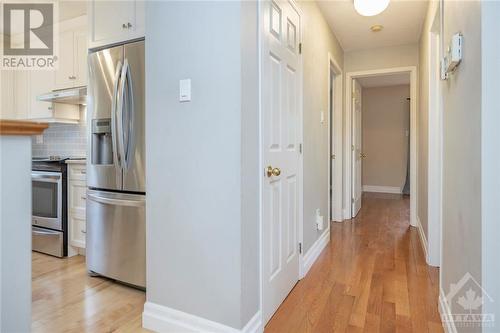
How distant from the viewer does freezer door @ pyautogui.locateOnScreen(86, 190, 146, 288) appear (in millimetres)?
2176

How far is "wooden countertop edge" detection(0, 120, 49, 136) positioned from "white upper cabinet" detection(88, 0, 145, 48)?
149 cm

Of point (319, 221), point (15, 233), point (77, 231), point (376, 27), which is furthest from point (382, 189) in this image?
point (15, 233)

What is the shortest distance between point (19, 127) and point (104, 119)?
1.54 meters

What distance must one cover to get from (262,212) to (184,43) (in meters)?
1.01

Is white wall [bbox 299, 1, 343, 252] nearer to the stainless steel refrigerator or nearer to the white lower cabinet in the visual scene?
the stainless steel refrigerator

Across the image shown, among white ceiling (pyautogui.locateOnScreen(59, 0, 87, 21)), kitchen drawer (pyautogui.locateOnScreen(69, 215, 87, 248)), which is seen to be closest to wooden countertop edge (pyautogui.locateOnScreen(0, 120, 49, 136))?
kitchen drawer (pyautogui.locateOnScreen(69, 215, 87, 248))

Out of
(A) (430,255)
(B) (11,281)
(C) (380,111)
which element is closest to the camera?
(B) (11,281)

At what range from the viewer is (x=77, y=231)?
292 centimetres

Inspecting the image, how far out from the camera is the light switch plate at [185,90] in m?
1.62

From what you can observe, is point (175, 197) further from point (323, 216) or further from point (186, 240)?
point (323, 216)

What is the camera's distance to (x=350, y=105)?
435 centimetres

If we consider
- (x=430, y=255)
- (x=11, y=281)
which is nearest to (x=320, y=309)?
(x=430, y=255)

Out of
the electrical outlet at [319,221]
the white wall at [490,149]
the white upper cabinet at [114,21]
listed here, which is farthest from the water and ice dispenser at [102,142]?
the white wall at [490,149]

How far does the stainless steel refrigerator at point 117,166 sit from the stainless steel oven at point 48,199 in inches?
27.9
